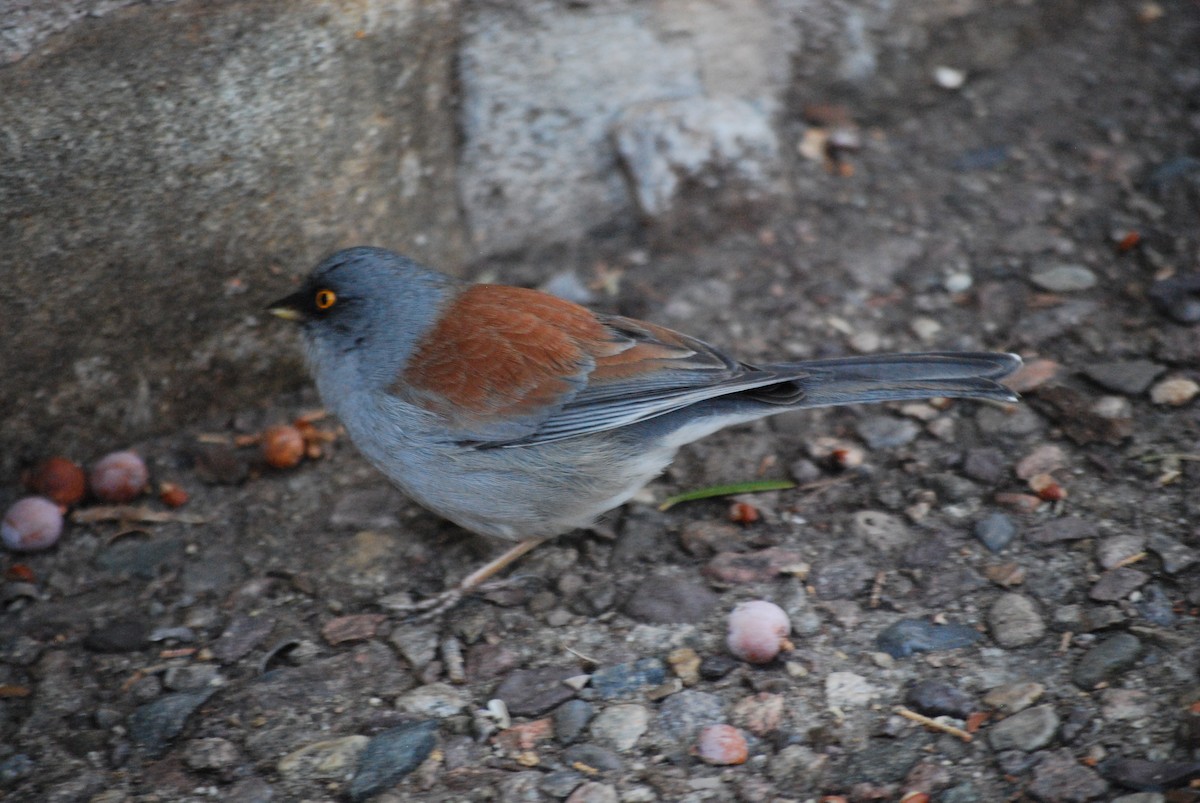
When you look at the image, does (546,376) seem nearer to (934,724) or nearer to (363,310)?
(363,310)

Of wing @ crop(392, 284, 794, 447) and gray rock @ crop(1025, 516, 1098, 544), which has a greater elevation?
wing @ crop(392, 284, 794, 447)

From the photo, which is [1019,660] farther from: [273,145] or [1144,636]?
[273,145]

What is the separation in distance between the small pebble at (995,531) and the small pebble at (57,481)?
349 cm

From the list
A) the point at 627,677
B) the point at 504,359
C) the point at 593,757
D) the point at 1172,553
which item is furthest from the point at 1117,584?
the point at 504,359

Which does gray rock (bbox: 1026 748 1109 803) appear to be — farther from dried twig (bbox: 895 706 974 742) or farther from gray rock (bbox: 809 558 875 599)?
gray rock (bbox: 809 558 875 599)

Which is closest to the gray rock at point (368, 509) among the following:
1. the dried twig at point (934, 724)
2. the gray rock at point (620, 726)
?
the gray rock at point (620, 726)

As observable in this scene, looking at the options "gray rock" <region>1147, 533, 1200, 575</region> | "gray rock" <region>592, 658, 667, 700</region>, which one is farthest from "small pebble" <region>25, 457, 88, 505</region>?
"gray rock" <region>1147, 533, 1200, 575</region>

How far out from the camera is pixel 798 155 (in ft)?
19.2

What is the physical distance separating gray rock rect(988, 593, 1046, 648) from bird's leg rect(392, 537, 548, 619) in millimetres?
1661

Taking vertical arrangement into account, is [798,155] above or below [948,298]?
above

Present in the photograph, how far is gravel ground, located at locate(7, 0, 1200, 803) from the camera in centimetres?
344

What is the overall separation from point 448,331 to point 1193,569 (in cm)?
271

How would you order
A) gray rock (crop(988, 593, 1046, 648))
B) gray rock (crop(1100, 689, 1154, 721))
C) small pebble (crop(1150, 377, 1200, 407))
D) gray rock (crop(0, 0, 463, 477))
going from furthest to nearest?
small pebble (crop(1150, 377, 1200, 407)), gray rock (crop(0, 0, 463, 477)), gray rock (crop(988, 593, 1046, 648)), gray rock (crop(1100, 689, 1154, 721))

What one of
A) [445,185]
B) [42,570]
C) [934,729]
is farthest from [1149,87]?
[42,570]
